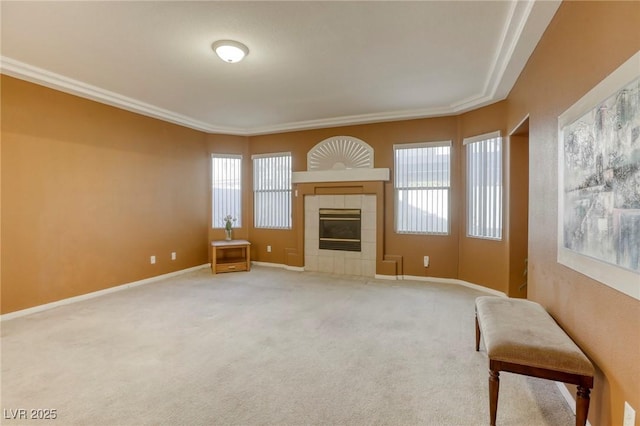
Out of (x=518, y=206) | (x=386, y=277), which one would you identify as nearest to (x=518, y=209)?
(x=518, y=206)

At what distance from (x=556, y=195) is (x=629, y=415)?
1.35 m

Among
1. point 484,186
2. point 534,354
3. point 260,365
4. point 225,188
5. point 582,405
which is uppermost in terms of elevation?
point 225,188

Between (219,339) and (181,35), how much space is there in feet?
9.16

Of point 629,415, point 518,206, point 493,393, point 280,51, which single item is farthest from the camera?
point 518,206

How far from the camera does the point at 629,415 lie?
128 centimetres

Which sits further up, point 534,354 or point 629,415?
point 534,354

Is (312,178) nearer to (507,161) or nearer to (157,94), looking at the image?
(157,94)

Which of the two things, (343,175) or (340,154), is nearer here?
(343,175)

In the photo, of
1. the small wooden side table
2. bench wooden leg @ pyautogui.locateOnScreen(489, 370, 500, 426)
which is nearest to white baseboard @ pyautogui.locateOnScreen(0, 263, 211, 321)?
the small wooden side table

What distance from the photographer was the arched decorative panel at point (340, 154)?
5.34m

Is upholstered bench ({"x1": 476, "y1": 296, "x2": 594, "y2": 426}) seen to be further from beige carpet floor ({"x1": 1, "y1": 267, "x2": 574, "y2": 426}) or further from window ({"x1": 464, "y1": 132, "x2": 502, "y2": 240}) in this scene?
window ({"x1": 464, "y1": 132, "x2": 502, "y2": 240})

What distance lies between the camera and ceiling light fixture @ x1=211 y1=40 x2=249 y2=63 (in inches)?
110

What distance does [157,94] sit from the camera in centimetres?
416

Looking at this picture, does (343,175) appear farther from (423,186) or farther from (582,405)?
(582,405)
